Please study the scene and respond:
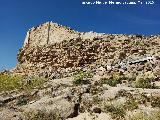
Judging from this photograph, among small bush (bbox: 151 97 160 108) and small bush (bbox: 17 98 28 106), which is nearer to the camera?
small bush (bbox: 151 97 160 108)

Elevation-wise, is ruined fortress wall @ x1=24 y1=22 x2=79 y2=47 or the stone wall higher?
ruined fortress wall @ x1=24 y1=22 x2=79 y2=47

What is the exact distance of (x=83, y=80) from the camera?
71.3ft

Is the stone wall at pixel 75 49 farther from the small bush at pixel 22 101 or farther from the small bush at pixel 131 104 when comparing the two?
the small bush at pixel 131 104

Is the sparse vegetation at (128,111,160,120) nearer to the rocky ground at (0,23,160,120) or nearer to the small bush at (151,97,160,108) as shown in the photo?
the rocky ground at (0,23,160,120)

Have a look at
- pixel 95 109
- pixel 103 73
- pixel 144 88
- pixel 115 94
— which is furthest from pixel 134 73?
pixel 95 109

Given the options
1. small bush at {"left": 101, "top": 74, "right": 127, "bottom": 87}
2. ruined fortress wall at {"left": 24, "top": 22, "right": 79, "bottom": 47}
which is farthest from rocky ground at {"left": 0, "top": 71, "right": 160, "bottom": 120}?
ruined fortress wall at {"left": 24, "top": 22, "right": 79, "bottom": 47}

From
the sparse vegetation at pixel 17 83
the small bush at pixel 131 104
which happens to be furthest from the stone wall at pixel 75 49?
the small bush at pixel 131 104

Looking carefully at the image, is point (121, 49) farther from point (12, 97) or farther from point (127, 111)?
point (127, 111)

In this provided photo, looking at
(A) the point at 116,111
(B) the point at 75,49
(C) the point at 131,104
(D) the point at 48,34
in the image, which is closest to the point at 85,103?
(A) the point at 116,111

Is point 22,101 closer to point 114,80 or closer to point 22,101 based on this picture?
point 22,101

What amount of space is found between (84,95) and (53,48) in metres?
18.2

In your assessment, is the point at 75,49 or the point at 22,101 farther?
the point at 75,49

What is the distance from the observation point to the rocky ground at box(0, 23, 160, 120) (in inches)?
621

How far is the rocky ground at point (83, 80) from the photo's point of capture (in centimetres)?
1577
